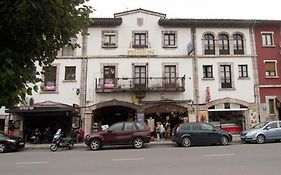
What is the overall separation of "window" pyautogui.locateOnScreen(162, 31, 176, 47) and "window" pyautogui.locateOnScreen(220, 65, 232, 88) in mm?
4474

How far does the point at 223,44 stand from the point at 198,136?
10929 mm

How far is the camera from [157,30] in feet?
87.2

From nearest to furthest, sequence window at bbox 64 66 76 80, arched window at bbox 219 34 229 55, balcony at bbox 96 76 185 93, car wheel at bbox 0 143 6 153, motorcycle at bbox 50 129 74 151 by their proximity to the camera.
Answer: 1. car wheel at bbox 0 143 6 153
2. motorcycle at bbox 50 129 74 151
3. balcony at bbox 96 76 185 93
4. window at bbox 64 66 76 80
5. arched window at bbox 219 34 229 55

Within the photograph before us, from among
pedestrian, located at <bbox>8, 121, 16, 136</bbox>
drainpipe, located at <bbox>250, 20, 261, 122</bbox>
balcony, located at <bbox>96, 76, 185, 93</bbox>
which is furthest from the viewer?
drainpipe, located at <bbox>250, 20, 261, 122</bbox>

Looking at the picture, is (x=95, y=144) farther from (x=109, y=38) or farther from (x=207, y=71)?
(x=207, y=71)

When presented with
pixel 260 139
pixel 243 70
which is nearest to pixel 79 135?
pixel 260 139

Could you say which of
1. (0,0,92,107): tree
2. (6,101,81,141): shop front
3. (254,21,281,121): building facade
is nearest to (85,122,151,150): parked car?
(6,101,81,141): shop front

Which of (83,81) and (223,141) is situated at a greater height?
(83,81)

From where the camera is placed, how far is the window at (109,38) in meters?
26.2

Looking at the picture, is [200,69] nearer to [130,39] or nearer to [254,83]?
[254,83]

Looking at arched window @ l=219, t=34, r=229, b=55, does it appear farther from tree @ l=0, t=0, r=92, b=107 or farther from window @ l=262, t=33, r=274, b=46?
tree @ l=0, t=0, r=92, b=107

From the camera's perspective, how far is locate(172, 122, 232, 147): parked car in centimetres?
1892

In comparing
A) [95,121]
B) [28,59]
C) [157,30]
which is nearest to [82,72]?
[95,121]

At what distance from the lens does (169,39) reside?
2664 cm
